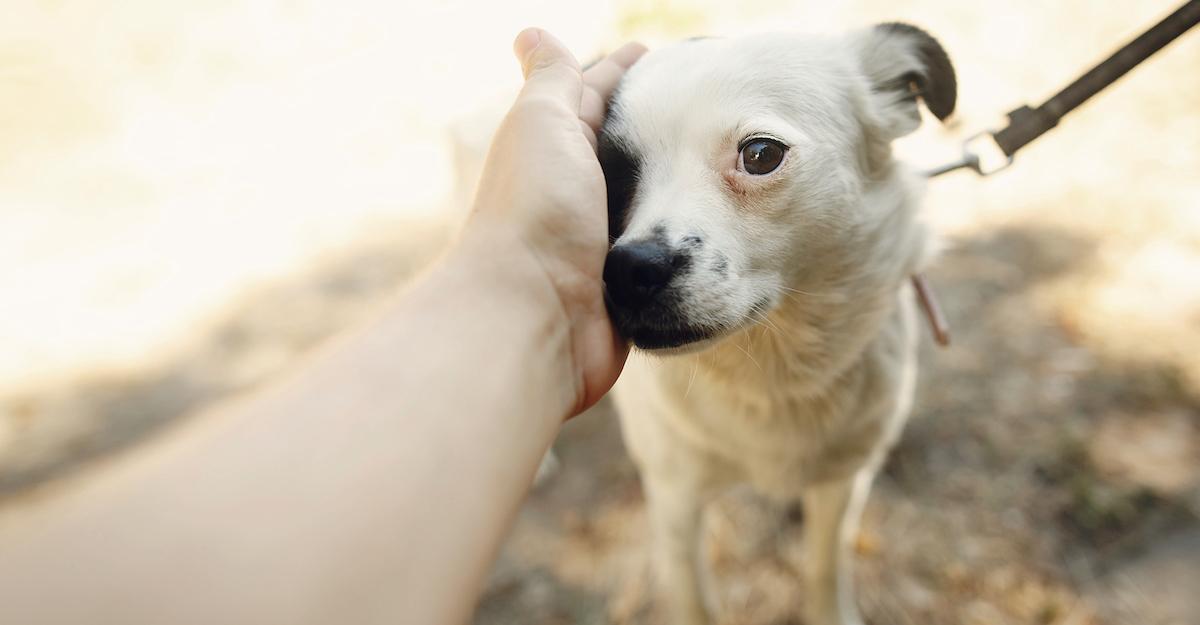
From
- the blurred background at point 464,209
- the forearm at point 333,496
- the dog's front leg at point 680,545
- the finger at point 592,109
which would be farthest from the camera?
the blurred background at point 464,209

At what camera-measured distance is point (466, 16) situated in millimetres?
7180

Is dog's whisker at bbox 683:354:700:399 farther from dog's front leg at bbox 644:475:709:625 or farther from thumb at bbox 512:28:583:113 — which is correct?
thumb at bbox 512:28:583:113

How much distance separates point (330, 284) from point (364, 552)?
3.99 meters

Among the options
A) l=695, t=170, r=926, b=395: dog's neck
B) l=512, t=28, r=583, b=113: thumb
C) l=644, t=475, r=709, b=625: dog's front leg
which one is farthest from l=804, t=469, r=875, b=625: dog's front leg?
l=512, t=28, r=583, b=113: thumb

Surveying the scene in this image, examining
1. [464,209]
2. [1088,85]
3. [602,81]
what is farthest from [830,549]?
[464,209]

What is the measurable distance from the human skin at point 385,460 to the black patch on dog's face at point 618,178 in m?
0.12

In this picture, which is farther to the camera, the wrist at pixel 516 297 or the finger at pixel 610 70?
the finger at pixel 610 70

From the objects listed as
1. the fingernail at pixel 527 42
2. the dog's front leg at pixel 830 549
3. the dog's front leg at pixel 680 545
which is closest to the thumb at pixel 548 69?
the fingernail at pixel 527 42

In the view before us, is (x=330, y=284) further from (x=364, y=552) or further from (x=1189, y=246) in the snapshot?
(x=1189, y=246)

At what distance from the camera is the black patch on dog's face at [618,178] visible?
166cm

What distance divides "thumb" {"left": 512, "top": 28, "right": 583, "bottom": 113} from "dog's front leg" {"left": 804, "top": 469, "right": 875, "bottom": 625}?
1.40 m

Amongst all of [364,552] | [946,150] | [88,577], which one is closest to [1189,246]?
[946,150]

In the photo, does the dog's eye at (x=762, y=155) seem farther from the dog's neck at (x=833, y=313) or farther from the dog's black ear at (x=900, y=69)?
the dog's black ear at (x=900, y=69)

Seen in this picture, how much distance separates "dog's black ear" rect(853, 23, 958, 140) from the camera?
188cm
